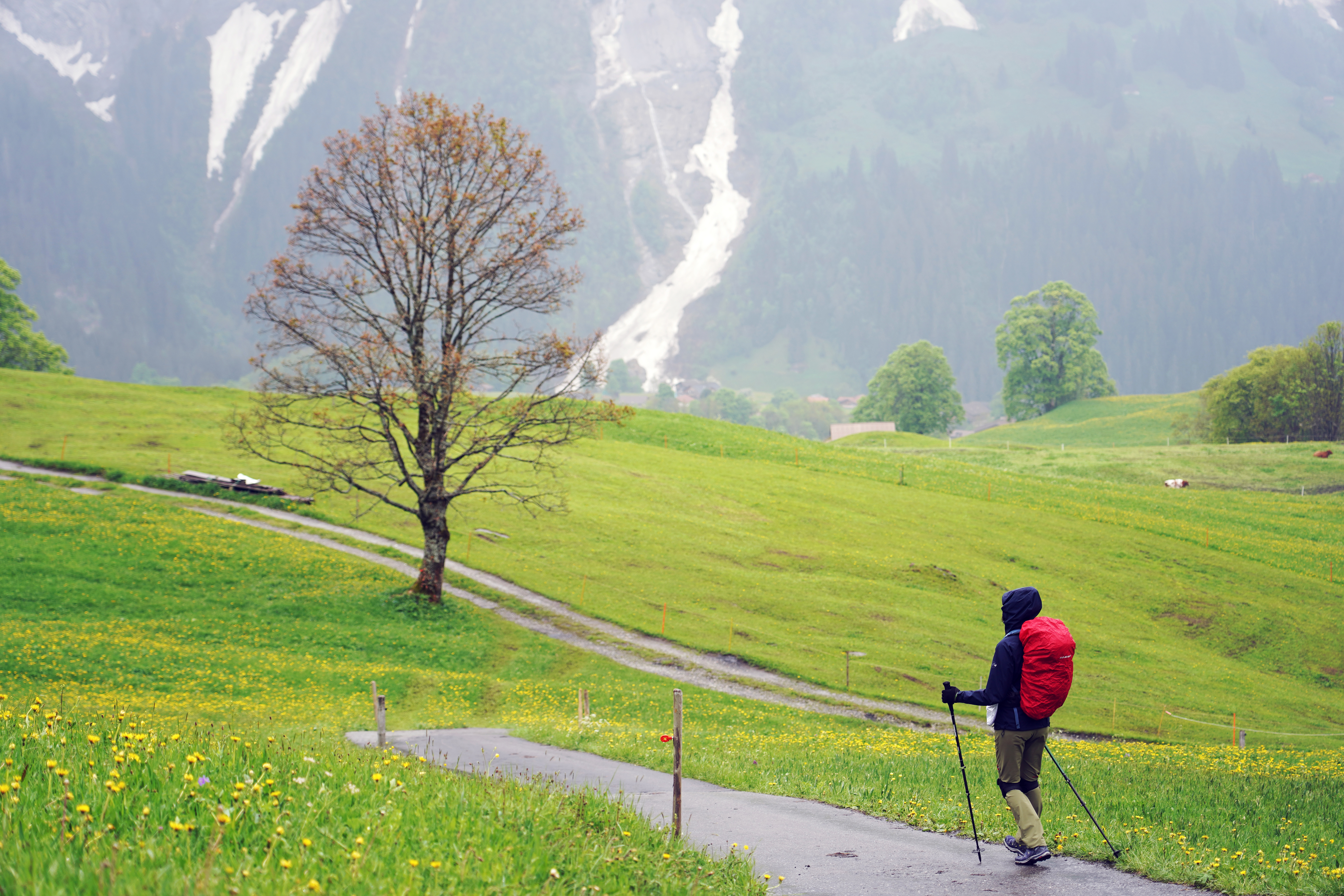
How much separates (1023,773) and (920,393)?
12736 centimetres

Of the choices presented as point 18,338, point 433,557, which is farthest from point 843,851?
point 18,338

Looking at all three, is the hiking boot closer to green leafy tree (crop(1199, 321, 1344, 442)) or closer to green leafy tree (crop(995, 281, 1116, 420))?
green leafy tree (crop(1199, 321, 1344, 442))

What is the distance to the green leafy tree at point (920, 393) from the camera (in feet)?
429

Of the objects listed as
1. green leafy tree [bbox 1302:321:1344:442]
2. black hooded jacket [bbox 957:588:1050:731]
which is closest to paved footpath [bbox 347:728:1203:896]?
black hooded jacket [bbox 957:588:1050:731]

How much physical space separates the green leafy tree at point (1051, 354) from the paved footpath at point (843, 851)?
13219cm

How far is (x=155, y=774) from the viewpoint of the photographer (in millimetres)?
6340

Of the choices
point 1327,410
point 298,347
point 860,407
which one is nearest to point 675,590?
point 298,347

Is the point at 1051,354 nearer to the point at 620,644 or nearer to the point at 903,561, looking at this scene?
the point at 903,561

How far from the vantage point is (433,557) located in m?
34.1

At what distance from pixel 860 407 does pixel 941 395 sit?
56.4 ft

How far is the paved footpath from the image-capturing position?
8.26 metres

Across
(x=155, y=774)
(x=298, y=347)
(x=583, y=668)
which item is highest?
(x=298, y=347)

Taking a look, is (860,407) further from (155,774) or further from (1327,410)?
(155,774)

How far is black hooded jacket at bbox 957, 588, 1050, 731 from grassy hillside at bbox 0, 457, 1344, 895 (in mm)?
1763
